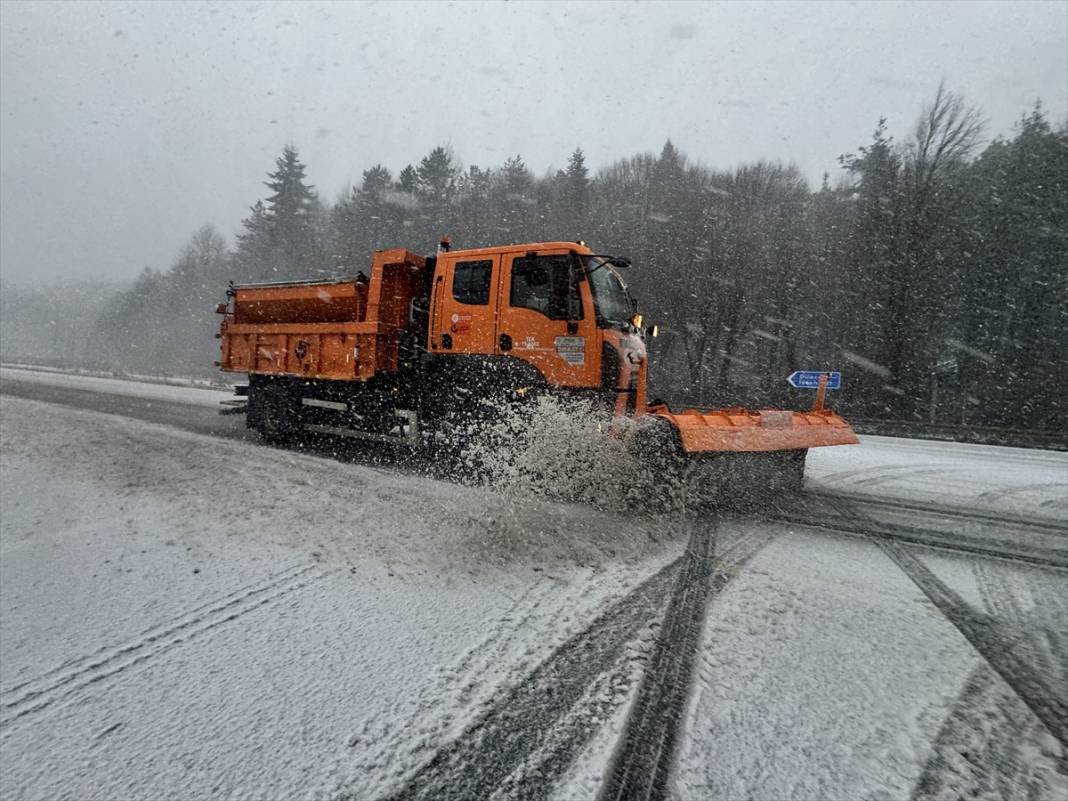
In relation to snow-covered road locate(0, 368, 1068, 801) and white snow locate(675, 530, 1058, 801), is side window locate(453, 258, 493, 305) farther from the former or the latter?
white snow locate(675, 530, 1058, 801)

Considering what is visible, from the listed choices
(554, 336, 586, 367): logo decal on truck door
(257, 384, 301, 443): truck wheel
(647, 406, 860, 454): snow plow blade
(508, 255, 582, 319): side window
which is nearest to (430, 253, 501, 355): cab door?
(508, 255, 582, 319): side window

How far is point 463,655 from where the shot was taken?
2566mm

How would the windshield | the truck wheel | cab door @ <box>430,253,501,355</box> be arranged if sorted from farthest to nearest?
the truck wheel < cab door @ <box>430,253,501,355</box> < the windshield

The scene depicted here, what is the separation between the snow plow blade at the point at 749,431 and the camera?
5.13 metres

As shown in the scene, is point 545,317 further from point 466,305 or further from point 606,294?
point 466,305

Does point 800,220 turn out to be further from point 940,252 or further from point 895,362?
point 895,362

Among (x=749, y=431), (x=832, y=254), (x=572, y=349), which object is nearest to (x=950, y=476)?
(x=749, y=431)

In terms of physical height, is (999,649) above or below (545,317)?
below

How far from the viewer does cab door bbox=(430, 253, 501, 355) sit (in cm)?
664

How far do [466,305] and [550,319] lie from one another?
4.13 ft

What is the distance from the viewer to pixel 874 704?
7.55 ft

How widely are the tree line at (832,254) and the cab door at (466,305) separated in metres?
18.1

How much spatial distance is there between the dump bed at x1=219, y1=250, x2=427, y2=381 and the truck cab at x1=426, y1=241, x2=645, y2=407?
0.87 m

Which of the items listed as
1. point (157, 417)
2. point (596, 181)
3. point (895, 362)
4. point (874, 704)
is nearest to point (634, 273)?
point (596, 181)
